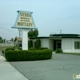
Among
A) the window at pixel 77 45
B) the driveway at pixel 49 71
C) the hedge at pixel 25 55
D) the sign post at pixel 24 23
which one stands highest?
the sign post at pixel 24 23

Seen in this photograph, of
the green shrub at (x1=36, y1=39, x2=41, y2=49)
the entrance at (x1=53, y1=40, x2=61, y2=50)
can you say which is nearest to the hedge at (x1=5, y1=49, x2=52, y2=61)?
the green shrub at (x1=36, y1=39, x2=41, y2=49)

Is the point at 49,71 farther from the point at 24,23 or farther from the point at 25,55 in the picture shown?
the point at 24,23

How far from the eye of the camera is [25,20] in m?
22.4

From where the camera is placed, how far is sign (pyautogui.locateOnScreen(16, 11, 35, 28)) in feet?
72.5

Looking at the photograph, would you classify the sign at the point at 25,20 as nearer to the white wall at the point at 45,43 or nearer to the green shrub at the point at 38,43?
the white wall at the point at 45,43

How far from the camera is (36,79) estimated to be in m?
9.32

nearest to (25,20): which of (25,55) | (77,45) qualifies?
(25,55)

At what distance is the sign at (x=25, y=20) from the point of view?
22094 millimetres

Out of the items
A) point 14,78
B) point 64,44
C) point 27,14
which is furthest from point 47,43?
point 14,78

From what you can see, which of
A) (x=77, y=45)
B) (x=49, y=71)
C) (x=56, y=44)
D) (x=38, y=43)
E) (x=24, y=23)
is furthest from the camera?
(x=56, y=44)

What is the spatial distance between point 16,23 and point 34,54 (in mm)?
4398

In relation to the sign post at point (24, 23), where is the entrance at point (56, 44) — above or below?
below

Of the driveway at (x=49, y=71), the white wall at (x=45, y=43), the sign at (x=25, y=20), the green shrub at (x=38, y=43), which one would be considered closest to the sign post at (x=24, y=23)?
the sign at (x=25, y=20)

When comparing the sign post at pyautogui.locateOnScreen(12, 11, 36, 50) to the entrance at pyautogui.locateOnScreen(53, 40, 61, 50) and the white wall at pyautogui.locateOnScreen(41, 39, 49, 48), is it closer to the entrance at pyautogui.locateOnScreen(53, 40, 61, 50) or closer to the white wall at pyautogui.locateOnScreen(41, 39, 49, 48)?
the white wall at pyautogui.locateOnScreen(41, 39, 49, 48)
